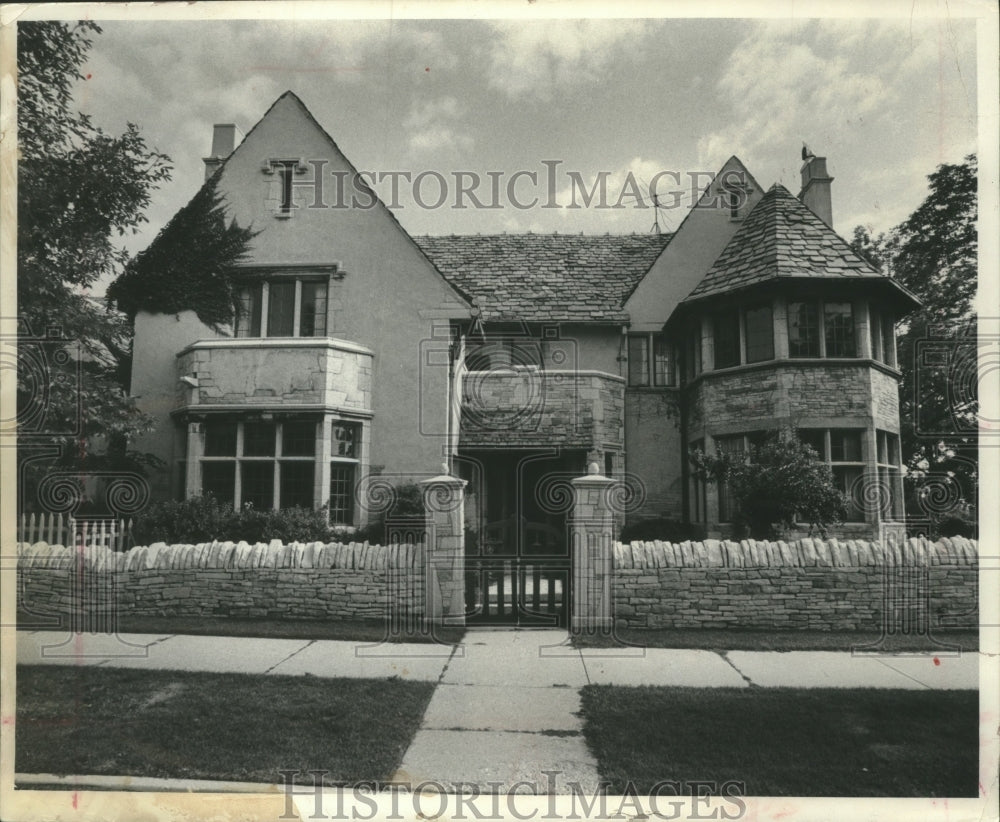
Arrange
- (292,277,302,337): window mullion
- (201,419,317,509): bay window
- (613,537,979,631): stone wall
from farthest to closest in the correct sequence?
(292,277,302,337): window mullion
(201,419,317,509): bay window
(613,537,979,631): stone wall

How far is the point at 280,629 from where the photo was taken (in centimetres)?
695

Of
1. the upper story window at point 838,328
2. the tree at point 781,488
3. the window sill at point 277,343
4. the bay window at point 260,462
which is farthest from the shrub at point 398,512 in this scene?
the upper story window at point 838,328

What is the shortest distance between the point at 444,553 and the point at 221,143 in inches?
200

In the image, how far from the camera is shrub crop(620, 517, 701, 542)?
10578 mm

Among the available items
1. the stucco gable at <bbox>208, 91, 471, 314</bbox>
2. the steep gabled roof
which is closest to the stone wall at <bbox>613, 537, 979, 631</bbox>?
the stucco gable at <bbox>208, 91, 471, 314</bbox>

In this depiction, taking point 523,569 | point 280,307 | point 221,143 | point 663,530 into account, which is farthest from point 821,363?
point 221,143

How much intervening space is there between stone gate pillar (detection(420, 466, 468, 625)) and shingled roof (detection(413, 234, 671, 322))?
4484 millimetres

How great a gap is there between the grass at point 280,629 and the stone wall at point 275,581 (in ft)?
0.26

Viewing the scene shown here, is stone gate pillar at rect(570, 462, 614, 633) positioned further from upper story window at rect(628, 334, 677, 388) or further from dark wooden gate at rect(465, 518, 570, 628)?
upper story window at rect(628, 334, 677, 388)

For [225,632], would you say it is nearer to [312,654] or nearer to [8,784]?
[312,654]

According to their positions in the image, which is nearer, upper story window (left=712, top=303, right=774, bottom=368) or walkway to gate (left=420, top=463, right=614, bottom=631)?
walkway to gate (left=420, top=463, right=614, bottom=631)

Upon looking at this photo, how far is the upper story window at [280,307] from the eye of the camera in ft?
26.0

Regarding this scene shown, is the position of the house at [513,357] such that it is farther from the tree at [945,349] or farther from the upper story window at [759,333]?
the tree at [945,349]

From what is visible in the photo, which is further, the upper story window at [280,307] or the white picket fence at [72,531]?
the upper story window at [280,307]
